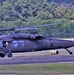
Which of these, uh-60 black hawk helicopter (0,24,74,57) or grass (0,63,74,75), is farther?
uh-60 black hawk helicopter (0,24,74,57)

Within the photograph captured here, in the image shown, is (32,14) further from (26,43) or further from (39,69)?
(39,69)

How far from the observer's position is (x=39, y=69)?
15.0 meters

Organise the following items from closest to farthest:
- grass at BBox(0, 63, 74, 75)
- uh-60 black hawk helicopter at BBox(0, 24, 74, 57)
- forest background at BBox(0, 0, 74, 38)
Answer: grass at BBox(0, 63, 74, 75) < uh-60 black hawk helicopter at BBox(0, 24, 74, 57) < forest background at BBox(0, 0, 74, 38)

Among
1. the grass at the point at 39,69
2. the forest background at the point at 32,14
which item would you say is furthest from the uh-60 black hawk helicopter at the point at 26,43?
the forest background at the point at 32,14

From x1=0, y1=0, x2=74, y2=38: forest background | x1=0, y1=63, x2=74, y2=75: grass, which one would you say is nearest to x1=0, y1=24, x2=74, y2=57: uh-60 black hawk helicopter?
x1=0, y1=63, x2=74, y2=75: grass

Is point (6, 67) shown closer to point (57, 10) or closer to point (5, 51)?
point (5, 51)

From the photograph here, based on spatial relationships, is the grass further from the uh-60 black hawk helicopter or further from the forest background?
the forest background

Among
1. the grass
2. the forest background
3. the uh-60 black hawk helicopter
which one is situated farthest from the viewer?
the forest background

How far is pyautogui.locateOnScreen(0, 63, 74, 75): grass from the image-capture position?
14500mm

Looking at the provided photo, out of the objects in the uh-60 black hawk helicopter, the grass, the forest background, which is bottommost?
the forest background

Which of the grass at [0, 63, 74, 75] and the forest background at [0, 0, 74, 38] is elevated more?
the grass at [0, 63, 74, 75]

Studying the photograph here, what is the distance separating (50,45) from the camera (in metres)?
24.0

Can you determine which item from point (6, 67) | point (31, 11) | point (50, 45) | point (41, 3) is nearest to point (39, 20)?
point (31, 11)

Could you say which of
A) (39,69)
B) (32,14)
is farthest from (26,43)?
(32,14)
